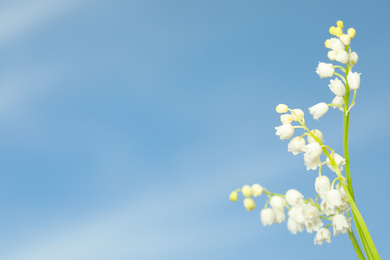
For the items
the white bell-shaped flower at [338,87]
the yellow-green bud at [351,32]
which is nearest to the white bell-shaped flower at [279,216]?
the white bell-shaped flower at [338,87]

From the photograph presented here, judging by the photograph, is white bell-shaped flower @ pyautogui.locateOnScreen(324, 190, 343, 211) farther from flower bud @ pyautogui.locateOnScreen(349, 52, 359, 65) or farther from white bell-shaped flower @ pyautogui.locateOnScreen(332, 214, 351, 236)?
flower bud @ pyautogui.locateOnScreen(349, 52, 359, 65)

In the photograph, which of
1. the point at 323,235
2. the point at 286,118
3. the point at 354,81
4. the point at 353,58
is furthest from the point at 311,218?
the point at 353,58

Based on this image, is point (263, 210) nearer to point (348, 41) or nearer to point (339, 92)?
point (339, 92)

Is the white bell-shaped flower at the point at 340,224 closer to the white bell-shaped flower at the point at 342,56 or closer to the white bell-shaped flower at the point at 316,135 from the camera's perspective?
the white bell-shaped flower at the point at 316,135

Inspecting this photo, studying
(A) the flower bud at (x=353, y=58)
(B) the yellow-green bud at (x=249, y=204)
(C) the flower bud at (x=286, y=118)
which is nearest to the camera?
(B) the yellow-green bud at (x=249, y=204)

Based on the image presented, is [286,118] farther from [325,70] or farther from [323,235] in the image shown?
[323,235]
